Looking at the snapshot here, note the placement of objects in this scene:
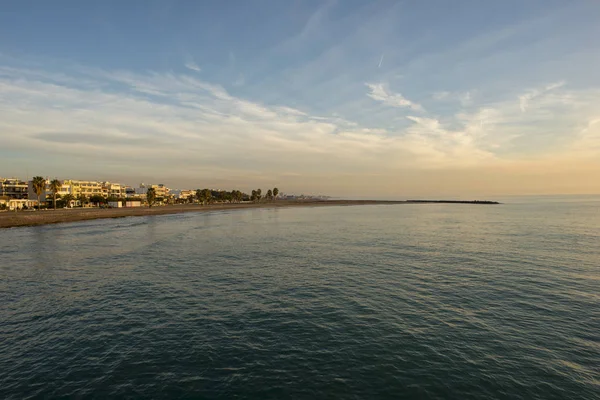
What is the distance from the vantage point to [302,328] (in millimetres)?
20438

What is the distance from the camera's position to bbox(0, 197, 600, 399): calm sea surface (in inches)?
577

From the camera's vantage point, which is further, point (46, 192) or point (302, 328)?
point (46, 192)

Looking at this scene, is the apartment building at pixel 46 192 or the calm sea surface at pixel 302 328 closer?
the calm sea surface at pixel 302 328

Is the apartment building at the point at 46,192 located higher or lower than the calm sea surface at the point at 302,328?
higher

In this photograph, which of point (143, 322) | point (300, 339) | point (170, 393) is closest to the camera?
point (170, 393)

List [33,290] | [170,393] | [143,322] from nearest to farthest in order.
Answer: [170,393]
[143,322]
[33,290]

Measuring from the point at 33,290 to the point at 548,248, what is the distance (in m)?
67.3

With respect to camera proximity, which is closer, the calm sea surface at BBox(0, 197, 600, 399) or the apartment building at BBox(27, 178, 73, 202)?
the calm sea surface at BBox(0, 197, 600, 399)

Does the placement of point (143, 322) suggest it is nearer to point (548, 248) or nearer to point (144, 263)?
point (144, 263)

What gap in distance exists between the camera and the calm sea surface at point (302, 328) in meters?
14.7

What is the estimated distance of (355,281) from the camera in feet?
103

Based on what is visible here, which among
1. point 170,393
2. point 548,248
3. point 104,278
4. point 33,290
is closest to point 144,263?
point 104,278

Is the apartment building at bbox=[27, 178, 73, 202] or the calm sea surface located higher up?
the apartment building at bbox=[27, 178, 73, 202]

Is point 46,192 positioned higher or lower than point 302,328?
higher
